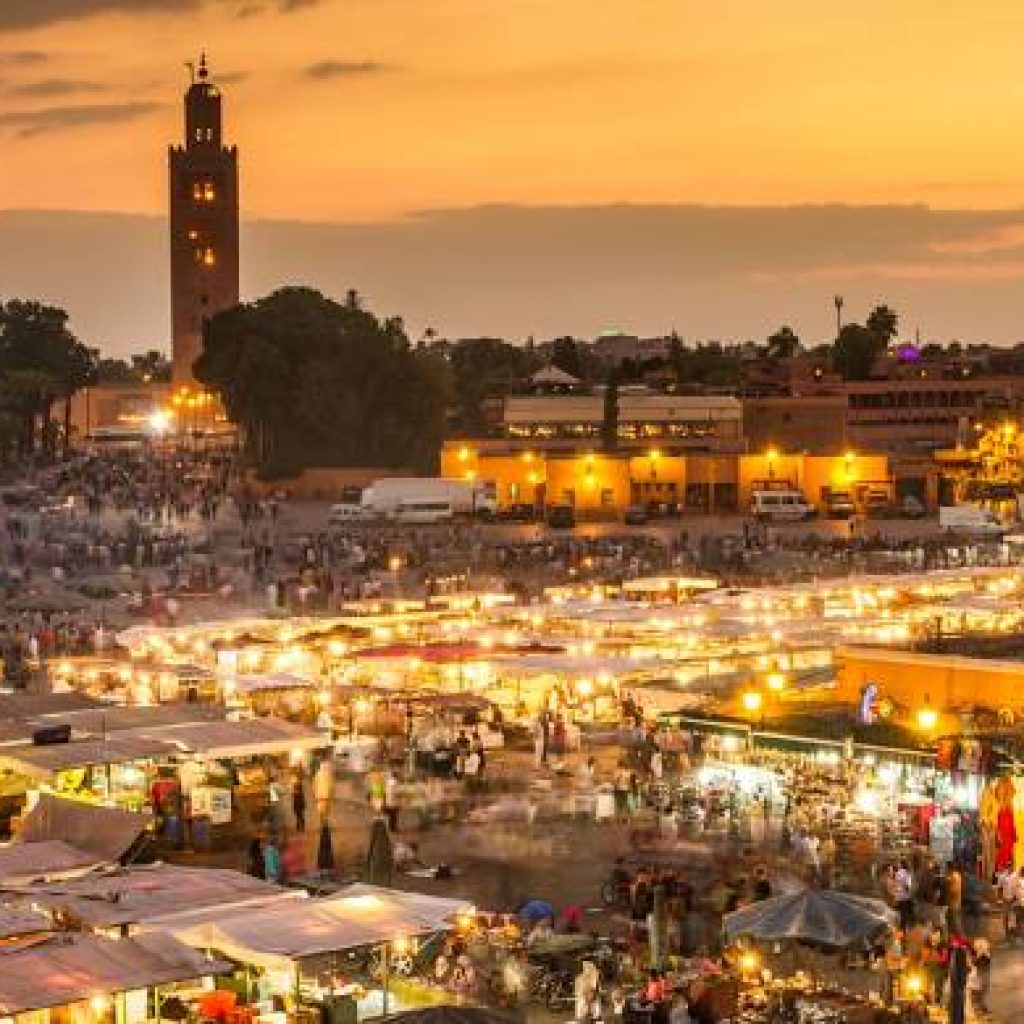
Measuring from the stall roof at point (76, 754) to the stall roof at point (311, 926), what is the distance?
5.78 m

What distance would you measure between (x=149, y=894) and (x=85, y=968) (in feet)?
6.67

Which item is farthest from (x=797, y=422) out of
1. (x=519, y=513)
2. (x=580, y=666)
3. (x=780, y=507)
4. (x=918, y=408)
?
(x=580, y=666)

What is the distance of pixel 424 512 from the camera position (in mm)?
62938

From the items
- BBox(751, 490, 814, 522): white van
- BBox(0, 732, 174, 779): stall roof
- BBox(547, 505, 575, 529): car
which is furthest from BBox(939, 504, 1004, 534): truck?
BBox(0, 732, 174, 779): stall roof

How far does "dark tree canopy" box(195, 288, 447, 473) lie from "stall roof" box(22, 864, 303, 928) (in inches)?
2320

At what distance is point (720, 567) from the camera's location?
51.0 metres

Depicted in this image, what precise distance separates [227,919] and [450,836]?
24.7ft

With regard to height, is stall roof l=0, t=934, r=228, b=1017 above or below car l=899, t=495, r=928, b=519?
below

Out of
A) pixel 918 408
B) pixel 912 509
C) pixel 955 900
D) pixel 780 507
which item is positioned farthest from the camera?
pixel 918 408

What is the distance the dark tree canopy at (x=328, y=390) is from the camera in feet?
247

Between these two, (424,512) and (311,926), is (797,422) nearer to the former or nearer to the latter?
(424,512)

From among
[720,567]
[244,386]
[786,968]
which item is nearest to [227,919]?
[786,968]

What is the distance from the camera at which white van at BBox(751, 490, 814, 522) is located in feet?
211

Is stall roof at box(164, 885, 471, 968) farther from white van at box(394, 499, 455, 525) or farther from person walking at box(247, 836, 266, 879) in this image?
white van at box(394, 499, 455, 525)
